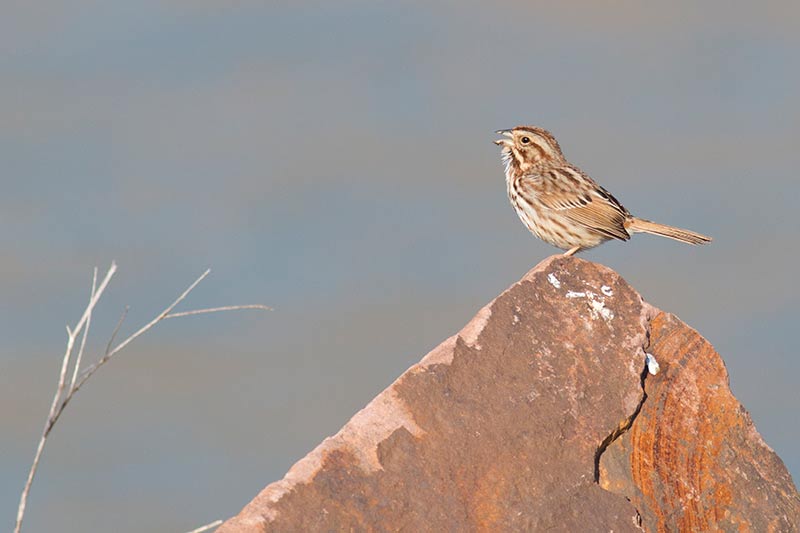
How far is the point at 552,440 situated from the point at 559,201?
151 inches

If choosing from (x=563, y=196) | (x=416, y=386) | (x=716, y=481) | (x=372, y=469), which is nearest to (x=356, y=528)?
(x=372, y=469)

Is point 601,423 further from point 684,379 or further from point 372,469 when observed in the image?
point 372,469

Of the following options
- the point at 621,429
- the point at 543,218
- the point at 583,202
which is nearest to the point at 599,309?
the point at 621,429

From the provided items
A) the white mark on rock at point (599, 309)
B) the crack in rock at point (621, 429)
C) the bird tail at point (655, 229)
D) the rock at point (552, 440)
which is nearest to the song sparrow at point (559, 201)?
the bird tail at point (655, 229)

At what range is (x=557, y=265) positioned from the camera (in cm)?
879

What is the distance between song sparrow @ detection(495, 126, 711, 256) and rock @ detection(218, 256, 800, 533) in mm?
1905

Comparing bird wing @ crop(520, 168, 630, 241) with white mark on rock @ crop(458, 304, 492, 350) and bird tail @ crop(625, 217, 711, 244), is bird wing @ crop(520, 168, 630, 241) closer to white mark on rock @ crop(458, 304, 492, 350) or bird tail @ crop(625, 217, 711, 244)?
bird tail @ crop(625, 217, 711, 244)

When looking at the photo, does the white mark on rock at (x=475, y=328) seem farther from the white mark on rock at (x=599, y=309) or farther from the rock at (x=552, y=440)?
the white mark on rock at (x=599, y=309)

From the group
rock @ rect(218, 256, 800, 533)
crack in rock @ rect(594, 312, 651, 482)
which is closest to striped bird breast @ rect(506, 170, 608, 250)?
rock @ rect(218, 256, 800, 533)

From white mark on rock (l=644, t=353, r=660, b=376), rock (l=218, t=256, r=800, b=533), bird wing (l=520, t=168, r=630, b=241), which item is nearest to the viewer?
rock (l=218, t=256, r=800, b=533)

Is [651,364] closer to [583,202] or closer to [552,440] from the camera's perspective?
[552,440]

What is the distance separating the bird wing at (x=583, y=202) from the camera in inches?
426

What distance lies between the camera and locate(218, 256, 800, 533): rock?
23.4ft

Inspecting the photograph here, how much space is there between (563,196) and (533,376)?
11.6ft
